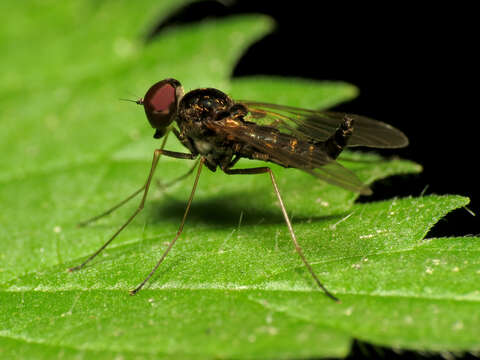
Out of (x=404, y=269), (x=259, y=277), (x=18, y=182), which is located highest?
(x=404, y=269)

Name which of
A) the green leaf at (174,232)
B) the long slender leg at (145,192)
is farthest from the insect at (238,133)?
the green leaf at (174,232)

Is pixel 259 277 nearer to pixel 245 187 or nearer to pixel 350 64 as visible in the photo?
pixel 245 187

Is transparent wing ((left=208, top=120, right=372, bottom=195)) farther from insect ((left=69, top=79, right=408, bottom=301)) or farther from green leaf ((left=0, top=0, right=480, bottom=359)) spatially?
green leaf ((left=0, top=0, right=480, bottom=359))

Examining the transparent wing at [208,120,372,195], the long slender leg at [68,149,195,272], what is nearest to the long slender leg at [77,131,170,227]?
the long slender leg at [68,149,195,272]

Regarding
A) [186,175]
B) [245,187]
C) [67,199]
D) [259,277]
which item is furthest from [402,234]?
[67,199]

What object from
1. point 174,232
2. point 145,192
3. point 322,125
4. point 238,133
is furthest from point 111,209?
point 322,125

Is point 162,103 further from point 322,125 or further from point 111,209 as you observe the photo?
point 322,125
